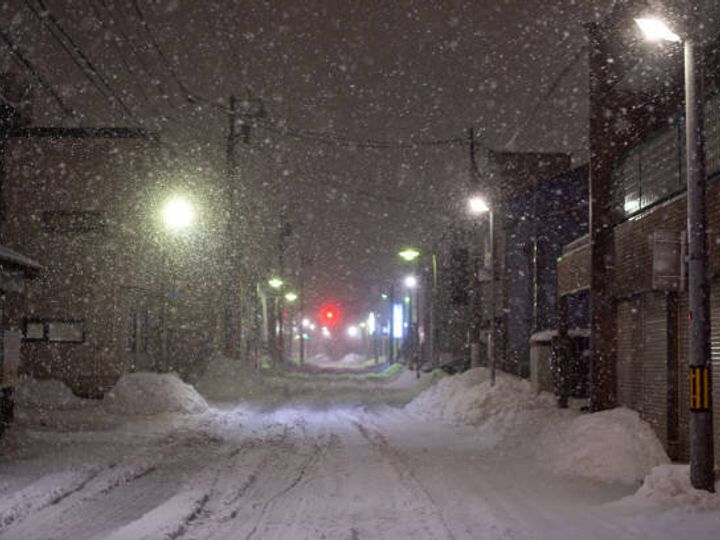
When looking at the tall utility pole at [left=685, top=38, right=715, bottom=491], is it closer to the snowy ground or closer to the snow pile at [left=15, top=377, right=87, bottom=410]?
the snowy ground

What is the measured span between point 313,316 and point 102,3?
440 ft

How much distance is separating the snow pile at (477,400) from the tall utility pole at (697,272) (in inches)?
412

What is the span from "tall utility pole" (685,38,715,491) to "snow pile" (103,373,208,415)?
16.6 metres

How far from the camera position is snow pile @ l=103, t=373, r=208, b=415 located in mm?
23000

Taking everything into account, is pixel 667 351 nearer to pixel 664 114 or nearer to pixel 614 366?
pixel 614 366

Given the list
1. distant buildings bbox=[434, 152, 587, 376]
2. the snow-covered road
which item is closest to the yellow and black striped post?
the snow-covered road

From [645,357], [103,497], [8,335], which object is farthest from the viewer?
[8,335]

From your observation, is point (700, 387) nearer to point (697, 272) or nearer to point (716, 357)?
point (697, 272)

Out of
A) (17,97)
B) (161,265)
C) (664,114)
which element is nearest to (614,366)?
(664,114)

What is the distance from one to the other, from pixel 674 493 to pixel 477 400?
13084 millimetres

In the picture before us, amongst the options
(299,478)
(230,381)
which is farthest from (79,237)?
(299,478)

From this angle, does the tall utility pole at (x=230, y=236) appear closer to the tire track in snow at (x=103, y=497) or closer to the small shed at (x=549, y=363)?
the small shed at (x=549, y=363)

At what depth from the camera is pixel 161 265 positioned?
3222 cm

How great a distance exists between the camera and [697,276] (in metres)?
9.90
